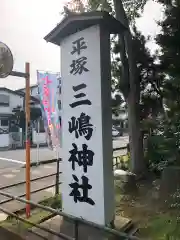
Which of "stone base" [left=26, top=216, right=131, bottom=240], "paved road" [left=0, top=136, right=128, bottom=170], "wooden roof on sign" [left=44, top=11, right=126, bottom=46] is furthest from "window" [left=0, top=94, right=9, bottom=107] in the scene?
"stone base" [left=26, top=216, right=131, bottom=240]

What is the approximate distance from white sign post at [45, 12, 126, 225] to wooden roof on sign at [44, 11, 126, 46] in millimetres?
16

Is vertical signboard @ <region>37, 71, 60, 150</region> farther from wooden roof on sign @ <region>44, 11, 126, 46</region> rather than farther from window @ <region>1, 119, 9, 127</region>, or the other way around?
window @ <region>1, 119, 9, 127</region>

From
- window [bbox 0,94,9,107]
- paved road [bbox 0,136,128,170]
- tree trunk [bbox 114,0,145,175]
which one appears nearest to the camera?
tree trunk [bbox 114,0,145,175]

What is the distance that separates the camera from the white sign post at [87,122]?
418cm

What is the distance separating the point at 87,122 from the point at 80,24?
1.66m

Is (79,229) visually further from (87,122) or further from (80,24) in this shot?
(80,24)

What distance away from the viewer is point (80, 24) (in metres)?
4.49

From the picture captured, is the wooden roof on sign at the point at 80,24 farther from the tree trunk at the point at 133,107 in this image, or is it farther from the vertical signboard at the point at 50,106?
the tree trunk at the point at 133,107

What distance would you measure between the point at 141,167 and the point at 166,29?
16.6ft

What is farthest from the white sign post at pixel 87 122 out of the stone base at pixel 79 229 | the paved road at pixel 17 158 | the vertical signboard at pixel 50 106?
the paved road at pixel 17 158

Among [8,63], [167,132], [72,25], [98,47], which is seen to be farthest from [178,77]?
[8,63]

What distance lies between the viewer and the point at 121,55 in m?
10.2

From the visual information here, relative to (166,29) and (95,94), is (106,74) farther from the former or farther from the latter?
(166,29)

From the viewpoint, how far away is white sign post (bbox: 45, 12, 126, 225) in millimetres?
4184
